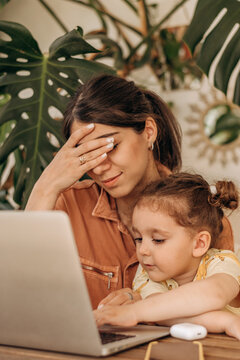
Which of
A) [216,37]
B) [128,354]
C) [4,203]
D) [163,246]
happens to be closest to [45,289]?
[128,354]

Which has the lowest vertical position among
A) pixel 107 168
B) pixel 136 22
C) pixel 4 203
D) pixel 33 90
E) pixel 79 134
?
pixel 4 203

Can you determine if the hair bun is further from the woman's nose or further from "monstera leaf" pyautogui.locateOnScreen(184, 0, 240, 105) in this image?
"monstera leaf" pyautogui.locateOnScreen(184, 0, 240, 105)

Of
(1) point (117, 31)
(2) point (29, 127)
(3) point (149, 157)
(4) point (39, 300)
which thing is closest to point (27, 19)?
(1) point (117, 31)

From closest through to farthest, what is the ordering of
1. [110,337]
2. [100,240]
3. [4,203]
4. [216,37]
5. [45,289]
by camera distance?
[45,289]
[110,337]
[100,240]
[216,37]
[4,203]

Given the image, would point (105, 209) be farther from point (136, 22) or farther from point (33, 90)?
point (136, 22)

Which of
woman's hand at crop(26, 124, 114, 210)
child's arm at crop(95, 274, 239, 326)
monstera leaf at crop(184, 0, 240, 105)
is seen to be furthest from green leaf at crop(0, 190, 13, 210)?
child's arm at crop(95, 274, 239, 326)

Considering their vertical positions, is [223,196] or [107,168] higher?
[107,168]

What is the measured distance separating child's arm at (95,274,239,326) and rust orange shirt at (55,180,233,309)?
0.43 m

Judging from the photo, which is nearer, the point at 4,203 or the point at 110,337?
the point at 110,337

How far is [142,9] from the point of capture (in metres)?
3.56

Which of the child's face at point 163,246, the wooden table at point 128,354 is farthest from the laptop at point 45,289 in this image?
the child's face at point 163,246

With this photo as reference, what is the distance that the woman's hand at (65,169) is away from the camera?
153 centimetres

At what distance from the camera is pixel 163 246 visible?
129 cm

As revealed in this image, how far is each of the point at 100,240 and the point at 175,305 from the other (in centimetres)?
63
